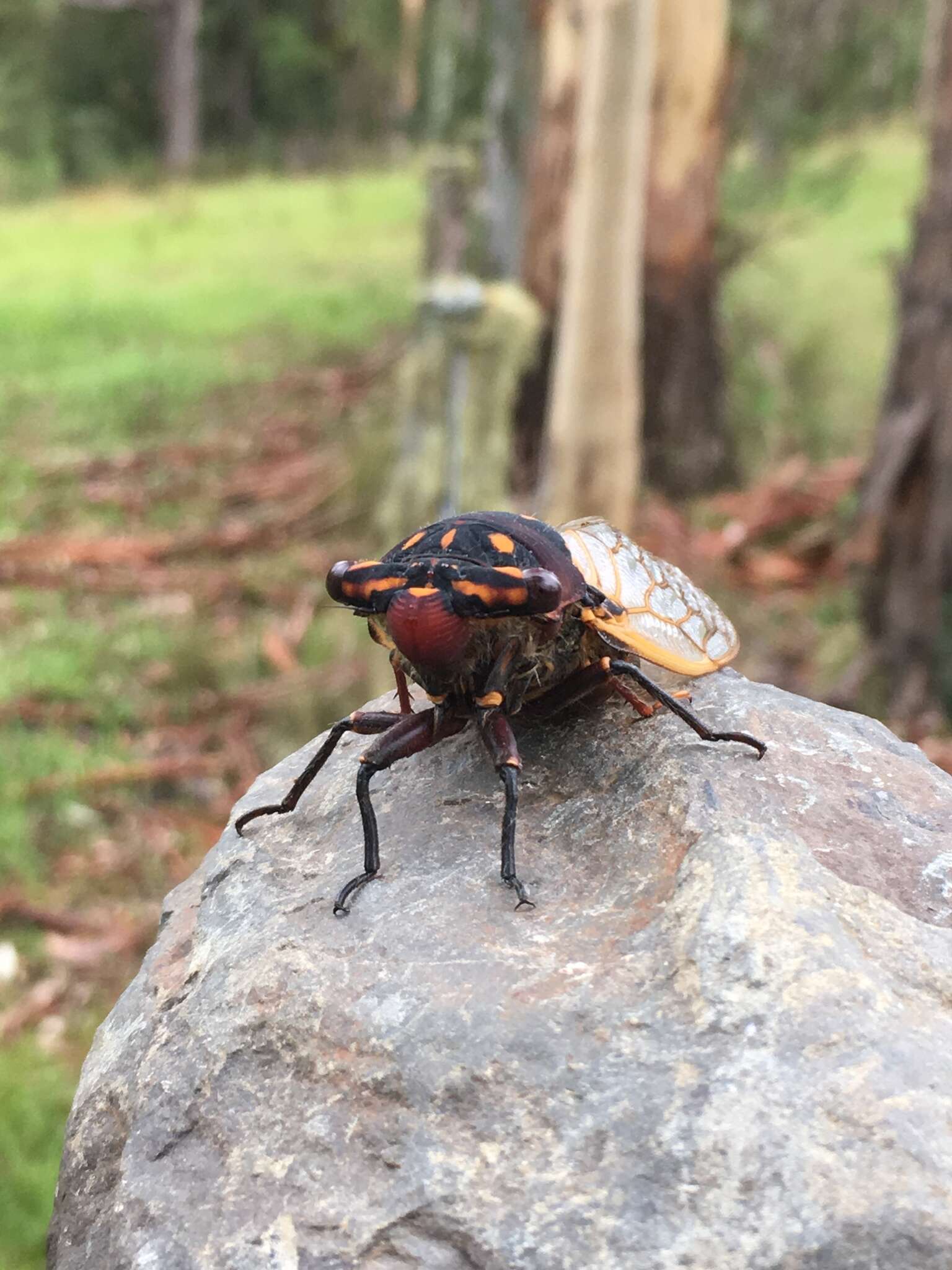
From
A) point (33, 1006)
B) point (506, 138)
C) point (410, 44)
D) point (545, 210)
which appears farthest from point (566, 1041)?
point (410, 44)

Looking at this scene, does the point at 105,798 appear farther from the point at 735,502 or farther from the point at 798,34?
the point at 798,34

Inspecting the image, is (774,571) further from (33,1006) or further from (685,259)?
(33,1006)

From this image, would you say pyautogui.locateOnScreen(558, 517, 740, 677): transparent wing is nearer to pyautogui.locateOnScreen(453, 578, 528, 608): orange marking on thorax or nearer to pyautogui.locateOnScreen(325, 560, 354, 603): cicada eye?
pyautogui.locateOnScreen(453, 578, 528, 608): orange marking on thorax

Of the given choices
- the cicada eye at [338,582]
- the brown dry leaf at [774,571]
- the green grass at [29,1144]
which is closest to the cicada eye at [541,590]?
the cicada eye at [338,582]

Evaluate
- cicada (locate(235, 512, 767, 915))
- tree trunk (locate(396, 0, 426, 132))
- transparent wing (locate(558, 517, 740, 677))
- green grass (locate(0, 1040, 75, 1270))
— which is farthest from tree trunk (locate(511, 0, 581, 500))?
cicada (locate(235, 512, 767, 915))

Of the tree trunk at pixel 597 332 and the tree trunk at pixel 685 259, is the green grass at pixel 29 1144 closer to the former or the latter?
the tree trunk at pixel 597 332

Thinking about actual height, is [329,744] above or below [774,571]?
above
